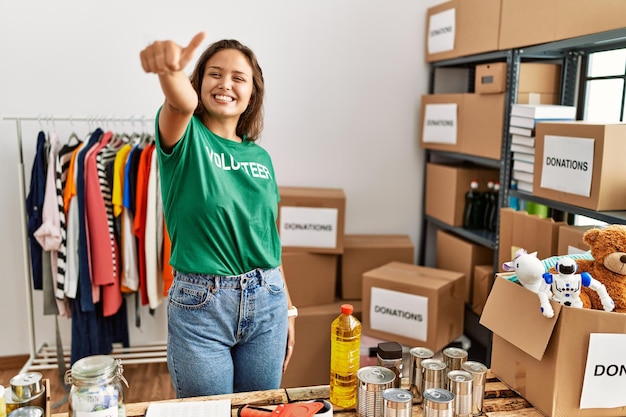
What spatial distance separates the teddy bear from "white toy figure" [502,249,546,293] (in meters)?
0.10

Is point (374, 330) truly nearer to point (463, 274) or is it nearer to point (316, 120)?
point (463, 274)

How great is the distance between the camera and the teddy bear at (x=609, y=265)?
1.25 m

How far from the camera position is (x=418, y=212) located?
11.4ft

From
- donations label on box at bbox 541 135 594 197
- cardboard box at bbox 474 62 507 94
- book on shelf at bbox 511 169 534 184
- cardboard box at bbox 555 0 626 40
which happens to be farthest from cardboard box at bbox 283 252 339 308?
cardboard box at bbox 555 0 626 40

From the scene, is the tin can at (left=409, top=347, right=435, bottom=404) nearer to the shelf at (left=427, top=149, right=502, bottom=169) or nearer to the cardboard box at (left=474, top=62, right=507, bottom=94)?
the shelf at (left=427, top=149, right=502, bottom=169)

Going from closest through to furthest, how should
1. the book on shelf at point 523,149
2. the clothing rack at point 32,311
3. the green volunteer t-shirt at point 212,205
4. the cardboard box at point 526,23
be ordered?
the green volunteer t-shirt at point 212,205 < the cardboard box at point 526,23 < the book on shelf at point 523,149 < the clothing rack at point 32,311

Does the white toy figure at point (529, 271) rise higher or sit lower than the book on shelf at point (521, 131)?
lower

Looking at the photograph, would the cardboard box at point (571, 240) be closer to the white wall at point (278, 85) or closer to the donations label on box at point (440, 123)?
the donations label on box at point (440, 123)

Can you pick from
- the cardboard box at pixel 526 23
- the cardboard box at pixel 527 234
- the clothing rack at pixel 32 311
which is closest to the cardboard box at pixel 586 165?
the cardboard box at pixel 527 234

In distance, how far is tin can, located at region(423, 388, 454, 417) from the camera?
3.68 ft

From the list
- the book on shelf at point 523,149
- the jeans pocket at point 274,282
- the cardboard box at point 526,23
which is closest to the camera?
the jeans pocket at point 274,282

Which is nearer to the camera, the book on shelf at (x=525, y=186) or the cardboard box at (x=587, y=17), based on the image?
the cardboard box at (x=587, y=17)

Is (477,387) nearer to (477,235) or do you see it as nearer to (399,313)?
(399,313)

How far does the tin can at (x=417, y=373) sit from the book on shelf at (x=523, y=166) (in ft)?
4.05
